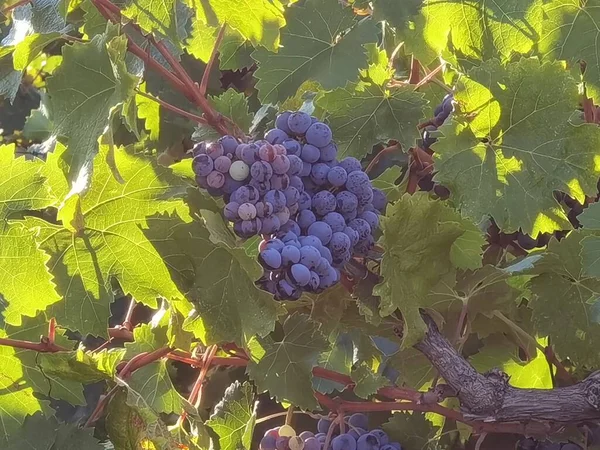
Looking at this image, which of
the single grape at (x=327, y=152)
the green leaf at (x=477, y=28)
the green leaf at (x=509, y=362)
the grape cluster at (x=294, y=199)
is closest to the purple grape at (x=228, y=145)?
the grape cluster at (x=294, y=199)

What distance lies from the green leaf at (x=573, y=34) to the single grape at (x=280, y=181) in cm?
39

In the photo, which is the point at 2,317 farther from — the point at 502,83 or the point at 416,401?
the point at 502,83

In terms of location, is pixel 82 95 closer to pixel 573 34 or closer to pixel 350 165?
pixel 350 165

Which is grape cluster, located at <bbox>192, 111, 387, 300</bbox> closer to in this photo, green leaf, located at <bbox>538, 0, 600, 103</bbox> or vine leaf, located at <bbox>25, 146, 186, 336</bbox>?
vine leaf, located at <bbox>25, 146, 186, 336</bbox>

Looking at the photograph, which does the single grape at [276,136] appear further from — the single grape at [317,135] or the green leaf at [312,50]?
the green leaf at [312,50]

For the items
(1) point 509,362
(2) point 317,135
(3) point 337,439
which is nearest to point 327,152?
(2) point 317,135

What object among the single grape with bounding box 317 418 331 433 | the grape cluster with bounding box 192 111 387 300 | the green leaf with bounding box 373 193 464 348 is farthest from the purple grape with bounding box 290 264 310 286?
the single grape with bounding box 317 418 331 433

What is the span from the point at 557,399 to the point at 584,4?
48 centimetres

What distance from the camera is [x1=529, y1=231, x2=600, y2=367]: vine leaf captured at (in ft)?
3.24

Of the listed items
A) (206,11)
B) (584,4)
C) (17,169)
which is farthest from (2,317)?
(584,4)

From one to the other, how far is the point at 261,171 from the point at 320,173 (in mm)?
91

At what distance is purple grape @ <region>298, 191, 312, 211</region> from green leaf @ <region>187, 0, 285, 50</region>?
0.20 meters

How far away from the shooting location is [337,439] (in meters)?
0.98

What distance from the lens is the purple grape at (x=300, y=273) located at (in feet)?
2.57
